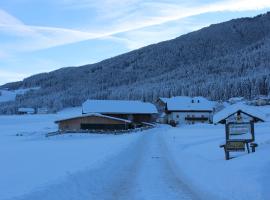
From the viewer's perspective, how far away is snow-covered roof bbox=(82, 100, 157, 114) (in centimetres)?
9756

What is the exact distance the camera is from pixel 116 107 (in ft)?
328

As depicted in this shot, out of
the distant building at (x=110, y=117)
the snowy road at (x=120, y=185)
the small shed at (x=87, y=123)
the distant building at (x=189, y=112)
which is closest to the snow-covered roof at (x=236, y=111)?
the distant building at (x=110, y=117)

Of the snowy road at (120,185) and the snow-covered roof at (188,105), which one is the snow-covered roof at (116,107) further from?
the snowy road at (120,185)

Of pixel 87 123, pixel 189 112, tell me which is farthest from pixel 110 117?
pixel 189 112

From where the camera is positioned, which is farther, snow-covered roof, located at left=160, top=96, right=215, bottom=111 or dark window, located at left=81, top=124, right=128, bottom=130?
snow-covered roof, located at left=160, top=96, right=215, bottom=111

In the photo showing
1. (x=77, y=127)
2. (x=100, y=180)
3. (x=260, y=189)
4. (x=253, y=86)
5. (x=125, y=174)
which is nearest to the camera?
(x=260, y=189)

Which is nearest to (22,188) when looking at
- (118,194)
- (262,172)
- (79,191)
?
(79,191)

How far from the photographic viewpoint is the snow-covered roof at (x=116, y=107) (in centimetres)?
9756

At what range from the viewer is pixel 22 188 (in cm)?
1387

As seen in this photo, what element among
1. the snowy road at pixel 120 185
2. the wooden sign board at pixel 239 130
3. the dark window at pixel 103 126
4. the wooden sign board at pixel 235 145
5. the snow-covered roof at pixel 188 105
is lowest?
the dark window at pixel 103 126

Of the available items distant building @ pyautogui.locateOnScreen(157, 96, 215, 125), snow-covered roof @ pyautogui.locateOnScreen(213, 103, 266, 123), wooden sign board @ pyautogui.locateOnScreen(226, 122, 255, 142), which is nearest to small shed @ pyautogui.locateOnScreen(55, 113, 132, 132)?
snow-covered roof @ pyautogui.locateOnScreen(213, 103, 266, 123)

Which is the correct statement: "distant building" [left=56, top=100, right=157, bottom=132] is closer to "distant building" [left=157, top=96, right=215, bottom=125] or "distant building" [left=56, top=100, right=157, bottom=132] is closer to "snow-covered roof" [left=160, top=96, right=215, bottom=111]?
"snow-covered roof" [left=160, top=96, right=215, bottom=111]

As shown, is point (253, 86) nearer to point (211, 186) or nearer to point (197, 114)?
point (197, 114)

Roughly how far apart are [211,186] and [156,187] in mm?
1821
